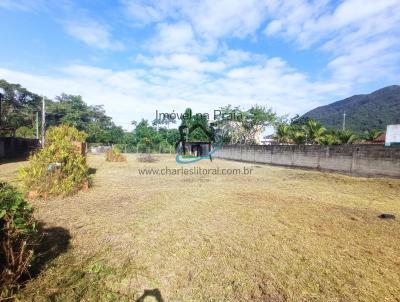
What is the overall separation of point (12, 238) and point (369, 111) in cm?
7607

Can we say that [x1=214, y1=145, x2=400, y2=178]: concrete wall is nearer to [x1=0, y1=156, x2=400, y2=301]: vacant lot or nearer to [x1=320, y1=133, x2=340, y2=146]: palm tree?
[x1=0, y1=156, x2=400, y2=301]: vacant lot

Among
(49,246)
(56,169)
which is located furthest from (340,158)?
(49,246)

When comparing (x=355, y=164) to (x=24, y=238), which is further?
(x=355, y=164)

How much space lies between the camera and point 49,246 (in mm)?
3496

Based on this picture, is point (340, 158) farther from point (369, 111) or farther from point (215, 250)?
point (369, 111)

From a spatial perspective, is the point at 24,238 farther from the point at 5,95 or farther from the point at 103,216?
the point at 5,95

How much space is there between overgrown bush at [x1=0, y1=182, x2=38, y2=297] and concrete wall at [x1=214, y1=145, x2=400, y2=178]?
12464mm

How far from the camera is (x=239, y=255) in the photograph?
339cm

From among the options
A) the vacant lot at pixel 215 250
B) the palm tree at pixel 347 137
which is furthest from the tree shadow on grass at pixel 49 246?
the palm tree at pixel 347 137

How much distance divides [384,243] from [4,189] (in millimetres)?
5380

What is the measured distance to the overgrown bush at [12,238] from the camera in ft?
7.58

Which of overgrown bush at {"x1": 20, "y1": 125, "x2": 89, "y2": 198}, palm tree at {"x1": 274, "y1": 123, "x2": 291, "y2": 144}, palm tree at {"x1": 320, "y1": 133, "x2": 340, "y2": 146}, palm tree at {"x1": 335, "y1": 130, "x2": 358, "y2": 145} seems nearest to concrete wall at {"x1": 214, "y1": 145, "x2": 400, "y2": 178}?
palm tree at {"x1": 274, "y1": 123, "x2": 291, "y2": 144}

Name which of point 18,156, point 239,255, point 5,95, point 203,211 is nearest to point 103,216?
point 203,211

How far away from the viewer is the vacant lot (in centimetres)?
261
